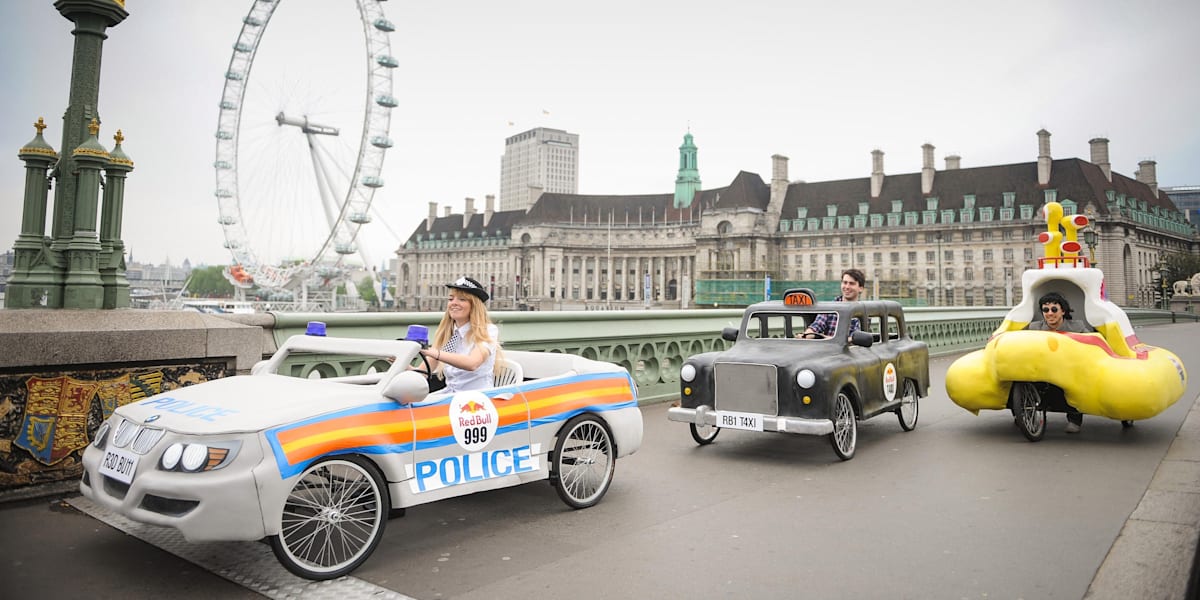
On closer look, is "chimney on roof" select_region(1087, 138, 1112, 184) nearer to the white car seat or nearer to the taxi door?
the taxi door

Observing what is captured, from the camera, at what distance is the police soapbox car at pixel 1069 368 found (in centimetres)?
803

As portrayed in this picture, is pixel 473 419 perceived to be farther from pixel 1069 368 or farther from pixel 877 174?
pixel 877 174

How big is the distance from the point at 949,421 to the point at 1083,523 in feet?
16.5

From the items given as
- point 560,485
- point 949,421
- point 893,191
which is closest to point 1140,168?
point 893,191

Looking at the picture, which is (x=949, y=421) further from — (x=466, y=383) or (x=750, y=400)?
(x=466, y=383)

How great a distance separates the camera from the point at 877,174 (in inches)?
4434

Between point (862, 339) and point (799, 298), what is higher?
point (799, 298)

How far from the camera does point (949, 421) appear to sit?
1019 centimetres

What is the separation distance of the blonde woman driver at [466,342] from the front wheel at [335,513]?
98cm

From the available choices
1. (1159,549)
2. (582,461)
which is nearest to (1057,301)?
(1159,549)

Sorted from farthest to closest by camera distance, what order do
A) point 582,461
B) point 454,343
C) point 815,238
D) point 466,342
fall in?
point 815,238 → point 582,461 → point 454,343 → point 466,342

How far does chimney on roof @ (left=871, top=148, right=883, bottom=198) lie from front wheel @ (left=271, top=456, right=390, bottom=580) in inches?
4609

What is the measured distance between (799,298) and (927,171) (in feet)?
354

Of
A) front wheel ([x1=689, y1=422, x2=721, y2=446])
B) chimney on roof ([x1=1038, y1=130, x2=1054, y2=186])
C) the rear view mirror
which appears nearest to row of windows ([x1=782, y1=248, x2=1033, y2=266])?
chimney on roof ([x1=1038, y1=130, x2=1054, y2=186])
